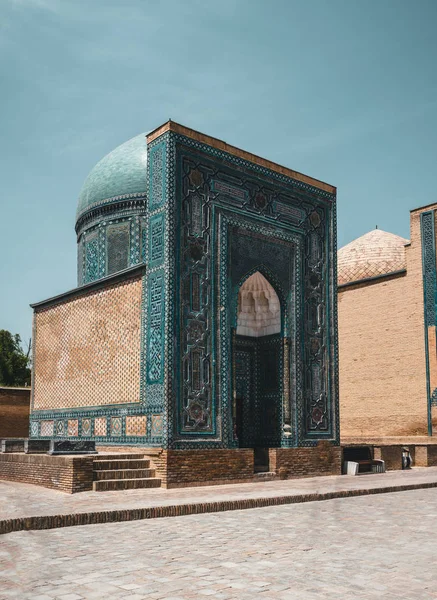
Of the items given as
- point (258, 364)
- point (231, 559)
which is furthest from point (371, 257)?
point (231, 559)

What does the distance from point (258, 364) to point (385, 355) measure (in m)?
6.27

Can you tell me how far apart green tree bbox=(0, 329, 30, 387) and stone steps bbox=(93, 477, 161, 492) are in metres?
22.3

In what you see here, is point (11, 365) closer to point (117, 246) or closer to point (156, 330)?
point (117, 246)

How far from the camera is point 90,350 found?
12828 millimetres

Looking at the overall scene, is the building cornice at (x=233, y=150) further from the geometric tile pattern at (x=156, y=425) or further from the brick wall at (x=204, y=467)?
the brick wall at (x=204, y=467)

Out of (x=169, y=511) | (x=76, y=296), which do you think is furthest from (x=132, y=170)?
(x=169, y=511)

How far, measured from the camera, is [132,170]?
15.8 metres

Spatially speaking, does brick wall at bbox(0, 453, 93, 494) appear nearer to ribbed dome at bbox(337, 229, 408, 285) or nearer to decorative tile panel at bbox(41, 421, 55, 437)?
decorative tile panel at bbox(41, 421, 55, 437)

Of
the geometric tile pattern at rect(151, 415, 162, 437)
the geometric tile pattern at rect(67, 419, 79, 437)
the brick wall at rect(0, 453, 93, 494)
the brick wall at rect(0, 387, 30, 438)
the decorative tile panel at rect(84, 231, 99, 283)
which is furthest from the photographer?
the brick wall at rect(0, 387, 30, 438)

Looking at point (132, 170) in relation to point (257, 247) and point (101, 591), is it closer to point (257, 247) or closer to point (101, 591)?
point (257, 247)

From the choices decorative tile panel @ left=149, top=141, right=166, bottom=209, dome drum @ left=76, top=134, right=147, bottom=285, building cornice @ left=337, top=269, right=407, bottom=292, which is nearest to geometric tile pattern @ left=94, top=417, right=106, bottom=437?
decorative tile panel @ left=149, top=141, right=166, bottom=209

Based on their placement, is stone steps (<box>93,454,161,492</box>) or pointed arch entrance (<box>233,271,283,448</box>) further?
pointed arch entrance (<box>233,271,283,448</box>)

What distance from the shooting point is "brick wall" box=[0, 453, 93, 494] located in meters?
9.12

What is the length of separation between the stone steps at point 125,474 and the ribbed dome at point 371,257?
1154 cm
